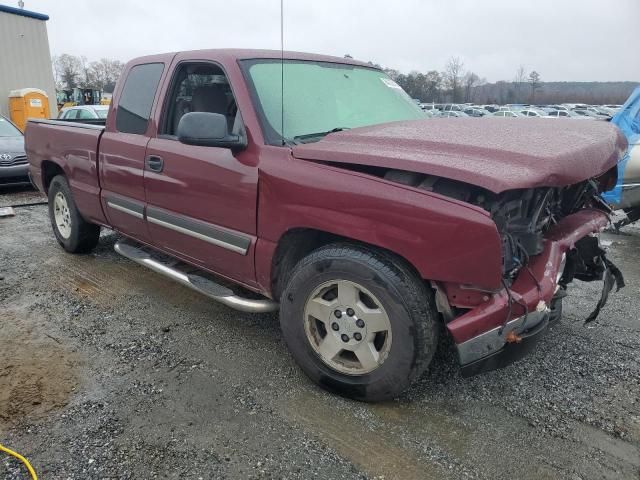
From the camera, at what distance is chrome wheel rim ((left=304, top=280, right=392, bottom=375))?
2576mm

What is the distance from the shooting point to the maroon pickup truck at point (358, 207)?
232 centimetres

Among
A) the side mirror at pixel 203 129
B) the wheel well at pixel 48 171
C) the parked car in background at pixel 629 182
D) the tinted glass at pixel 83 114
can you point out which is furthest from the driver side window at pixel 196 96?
the tinted glass at pixel 83 114

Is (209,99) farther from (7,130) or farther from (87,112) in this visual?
(87,112)

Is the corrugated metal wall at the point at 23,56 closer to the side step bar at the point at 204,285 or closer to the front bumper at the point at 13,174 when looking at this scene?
the front bumper at the point at 13,174

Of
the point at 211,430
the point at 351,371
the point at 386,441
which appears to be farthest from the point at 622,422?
the point at 211,430

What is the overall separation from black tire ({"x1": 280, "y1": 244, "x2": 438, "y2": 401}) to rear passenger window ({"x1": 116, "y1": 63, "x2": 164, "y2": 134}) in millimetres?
1983

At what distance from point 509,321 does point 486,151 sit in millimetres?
817

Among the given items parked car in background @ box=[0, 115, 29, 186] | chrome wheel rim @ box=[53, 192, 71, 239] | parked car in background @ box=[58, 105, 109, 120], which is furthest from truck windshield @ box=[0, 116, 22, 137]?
chrome wheel rim @ box=[53, 192, 71, 239]

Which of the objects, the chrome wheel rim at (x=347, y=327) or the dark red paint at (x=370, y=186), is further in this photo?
the chrome wheel rim at (x=347, y=327)

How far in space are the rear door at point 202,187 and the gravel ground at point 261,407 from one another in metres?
0.62

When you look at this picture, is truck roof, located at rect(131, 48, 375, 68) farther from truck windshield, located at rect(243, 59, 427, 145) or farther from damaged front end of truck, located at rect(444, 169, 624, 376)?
damaged front end of truck, located at rect(444, 169, 624, 376)

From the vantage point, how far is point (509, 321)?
7.80 feet

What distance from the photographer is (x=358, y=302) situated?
8.56 feet

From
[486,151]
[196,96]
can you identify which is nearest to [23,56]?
[196,96]
